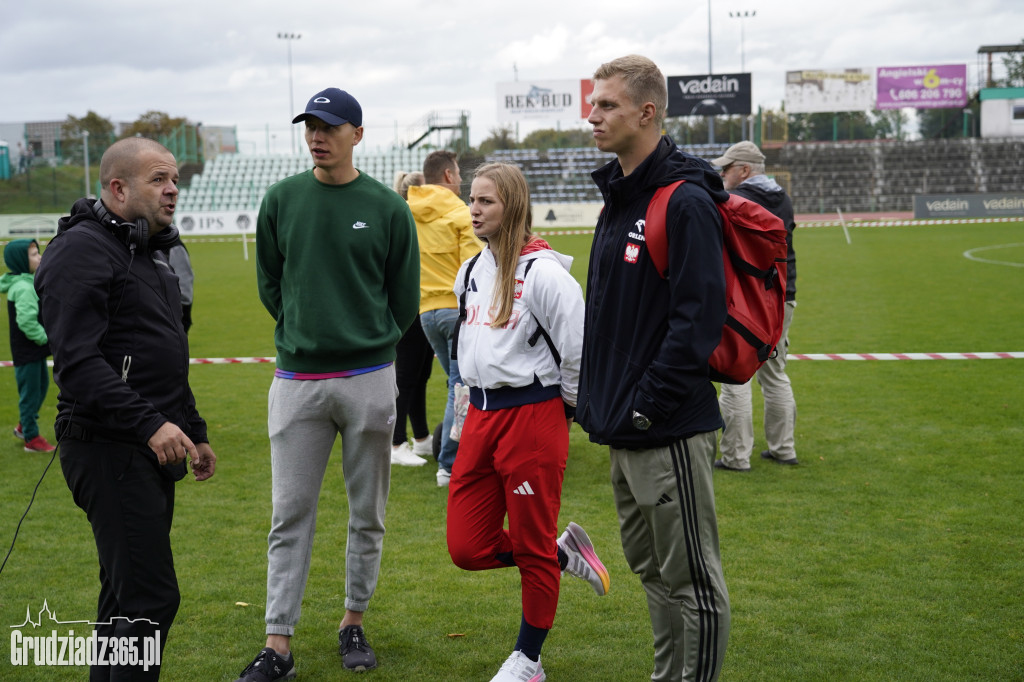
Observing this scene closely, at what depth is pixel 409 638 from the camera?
4371mm

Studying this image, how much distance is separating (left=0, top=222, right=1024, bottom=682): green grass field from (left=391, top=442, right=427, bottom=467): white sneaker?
18 cm

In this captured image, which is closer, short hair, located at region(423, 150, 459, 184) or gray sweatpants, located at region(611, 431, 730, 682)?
gray sweatpants, located at region(611, 431, 730, 682)

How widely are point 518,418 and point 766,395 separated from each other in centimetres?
367

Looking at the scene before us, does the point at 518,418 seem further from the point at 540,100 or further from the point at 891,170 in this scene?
the point at 540,100

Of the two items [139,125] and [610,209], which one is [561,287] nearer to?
[610,209]

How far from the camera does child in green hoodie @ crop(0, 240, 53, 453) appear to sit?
748 cm

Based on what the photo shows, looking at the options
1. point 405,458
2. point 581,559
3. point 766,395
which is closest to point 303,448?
point 581,559

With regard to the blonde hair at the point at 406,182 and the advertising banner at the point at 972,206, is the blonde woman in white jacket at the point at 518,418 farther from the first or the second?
the advertising banner at the point at 972,206

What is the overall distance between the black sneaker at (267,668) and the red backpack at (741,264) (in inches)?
85.3

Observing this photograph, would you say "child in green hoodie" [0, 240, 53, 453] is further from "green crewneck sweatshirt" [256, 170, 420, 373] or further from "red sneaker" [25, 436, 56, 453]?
"green crewneck sweatshirt" [256, 170, 420, 373]

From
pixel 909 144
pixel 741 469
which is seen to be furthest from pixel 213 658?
pixel 909 144

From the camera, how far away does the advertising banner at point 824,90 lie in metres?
58.8

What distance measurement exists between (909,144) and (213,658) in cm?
5295

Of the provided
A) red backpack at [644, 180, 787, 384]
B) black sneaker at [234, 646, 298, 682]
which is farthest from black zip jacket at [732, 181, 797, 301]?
black sneaker at [234, 646, 298, 682]
